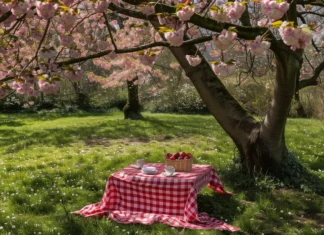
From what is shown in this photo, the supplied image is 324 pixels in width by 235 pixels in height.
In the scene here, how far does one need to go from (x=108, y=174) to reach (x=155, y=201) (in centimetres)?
241

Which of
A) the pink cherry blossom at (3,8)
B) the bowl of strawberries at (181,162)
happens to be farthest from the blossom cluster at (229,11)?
the bowl of strawberries at (181,162)

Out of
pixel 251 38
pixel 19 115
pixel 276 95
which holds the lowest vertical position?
pixel 19 115

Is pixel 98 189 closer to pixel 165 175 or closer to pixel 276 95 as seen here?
pixel 165 175

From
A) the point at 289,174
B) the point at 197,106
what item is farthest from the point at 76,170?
the point at 197,106

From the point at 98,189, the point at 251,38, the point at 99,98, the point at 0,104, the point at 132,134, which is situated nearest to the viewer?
the point at 251,38

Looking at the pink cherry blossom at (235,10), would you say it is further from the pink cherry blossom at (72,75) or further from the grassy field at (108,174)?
the grassy field at (108,174)

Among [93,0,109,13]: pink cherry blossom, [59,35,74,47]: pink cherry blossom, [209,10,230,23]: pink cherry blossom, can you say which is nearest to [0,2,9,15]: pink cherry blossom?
[93,0,109,13]: pink cherry blossom

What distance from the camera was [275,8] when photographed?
3576 mm

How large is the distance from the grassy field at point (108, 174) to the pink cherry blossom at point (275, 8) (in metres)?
2.60

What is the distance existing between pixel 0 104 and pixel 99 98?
5661 millimetres

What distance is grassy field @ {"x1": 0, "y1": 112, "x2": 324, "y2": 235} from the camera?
203 inches

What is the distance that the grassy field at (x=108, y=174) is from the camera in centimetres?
516

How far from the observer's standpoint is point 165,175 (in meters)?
5.52

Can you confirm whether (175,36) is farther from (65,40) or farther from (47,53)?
A: (65,40)
